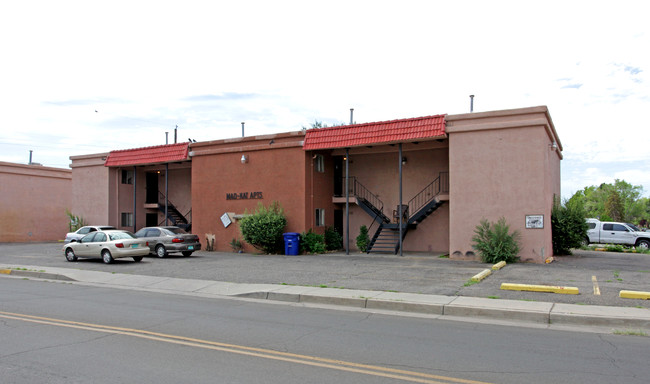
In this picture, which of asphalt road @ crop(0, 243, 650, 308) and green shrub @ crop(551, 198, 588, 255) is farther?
green shrub @ crop(551, 198, 588, 255)

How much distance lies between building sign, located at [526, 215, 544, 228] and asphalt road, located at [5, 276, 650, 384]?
11630 millimetres

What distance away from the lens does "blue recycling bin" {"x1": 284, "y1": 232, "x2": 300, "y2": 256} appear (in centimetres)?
2445

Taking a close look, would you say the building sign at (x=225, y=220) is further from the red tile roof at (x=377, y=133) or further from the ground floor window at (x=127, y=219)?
the ground floor window at (x=127, y=219)

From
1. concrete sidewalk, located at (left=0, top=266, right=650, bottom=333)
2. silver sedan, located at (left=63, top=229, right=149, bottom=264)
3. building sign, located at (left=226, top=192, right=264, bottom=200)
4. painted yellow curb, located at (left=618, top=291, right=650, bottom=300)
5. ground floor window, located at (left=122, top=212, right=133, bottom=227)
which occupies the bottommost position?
concrete sidewalk, located at (left=0, top=266, right=650, bottom=333)

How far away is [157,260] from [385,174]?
12.5m

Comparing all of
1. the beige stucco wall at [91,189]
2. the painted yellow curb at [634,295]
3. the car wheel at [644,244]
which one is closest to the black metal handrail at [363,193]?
the car wheel at [644,244]

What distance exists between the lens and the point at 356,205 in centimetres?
2722

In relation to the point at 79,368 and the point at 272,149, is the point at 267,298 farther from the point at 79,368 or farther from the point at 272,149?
the point at 272,149

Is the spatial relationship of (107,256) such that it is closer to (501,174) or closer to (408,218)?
(408,218)

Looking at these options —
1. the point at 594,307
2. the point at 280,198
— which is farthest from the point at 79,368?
the point at 280,198

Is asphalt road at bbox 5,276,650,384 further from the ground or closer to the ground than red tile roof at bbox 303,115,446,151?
closer to the ground

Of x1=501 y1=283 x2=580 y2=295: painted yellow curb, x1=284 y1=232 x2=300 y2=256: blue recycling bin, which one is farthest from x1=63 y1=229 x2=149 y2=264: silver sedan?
x1=501 y1=283 x2=580 y2=295: painted yellow curb

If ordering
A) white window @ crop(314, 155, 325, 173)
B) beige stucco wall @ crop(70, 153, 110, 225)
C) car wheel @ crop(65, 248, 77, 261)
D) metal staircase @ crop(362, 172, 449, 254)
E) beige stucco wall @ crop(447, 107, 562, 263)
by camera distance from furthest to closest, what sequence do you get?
beige stucco wall @ crop(70, 153, 110, 225) → white window @ crop(314, 155, 325, 173) → metal staircase @ crop(362, 172, 449, 254) → car wheel @ crop(65, 248, 77, 261) → beige stucco wall @ crop(447, 107, 562, 263)

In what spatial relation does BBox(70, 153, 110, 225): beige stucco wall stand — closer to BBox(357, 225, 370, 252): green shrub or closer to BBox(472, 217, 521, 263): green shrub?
BBox(357, 225, 370, 252): green shrub
